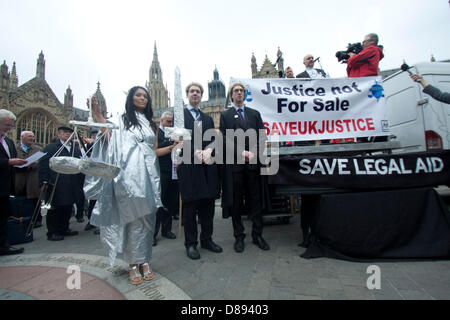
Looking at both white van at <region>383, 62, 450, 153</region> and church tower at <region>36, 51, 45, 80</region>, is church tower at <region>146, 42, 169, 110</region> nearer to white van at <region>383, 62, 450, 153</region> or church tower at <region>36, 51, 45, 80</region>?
church tower at <region>36, 51, 45, 80</region>

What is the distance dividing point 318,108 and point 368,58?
153 centimetres

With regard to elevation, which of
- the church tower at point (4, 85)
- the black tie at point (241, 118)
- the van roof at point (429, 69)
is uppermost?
the church tower at point (4, 85)

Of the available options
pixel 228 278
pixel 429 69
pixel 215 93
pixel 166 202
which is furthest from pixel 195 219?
pixel 215 93

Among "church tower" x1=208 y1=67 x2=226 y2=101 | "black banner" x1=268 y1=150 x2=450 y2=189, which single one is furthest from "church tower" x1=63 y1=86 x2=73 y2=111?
"black banner" x1=268 y1=150 x2=450 y2=189

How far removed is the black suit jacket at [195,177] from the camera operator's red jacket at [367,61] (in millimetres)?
3497

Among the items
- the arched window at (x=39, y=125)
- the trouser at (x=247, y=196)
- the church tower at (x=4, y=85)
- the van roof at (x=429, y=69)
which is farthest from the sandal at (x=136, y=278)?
the church tower at (x=4, y=85)

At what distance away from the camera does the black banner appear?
2.55 metres

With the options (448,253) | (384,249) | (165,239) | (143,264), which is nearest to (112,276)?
(143,264)

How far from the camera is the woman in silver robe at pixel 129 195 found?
195 centimetres

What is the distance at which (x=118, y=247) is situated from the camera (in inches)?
79.2

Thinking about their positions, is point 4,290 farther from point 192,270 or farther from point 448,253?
point 448,253

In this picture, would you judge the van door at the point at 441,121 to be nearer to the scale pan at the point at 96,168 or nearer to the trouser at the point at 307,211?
the trouser at the point at 307,211

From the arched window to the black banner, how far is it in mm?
47008
